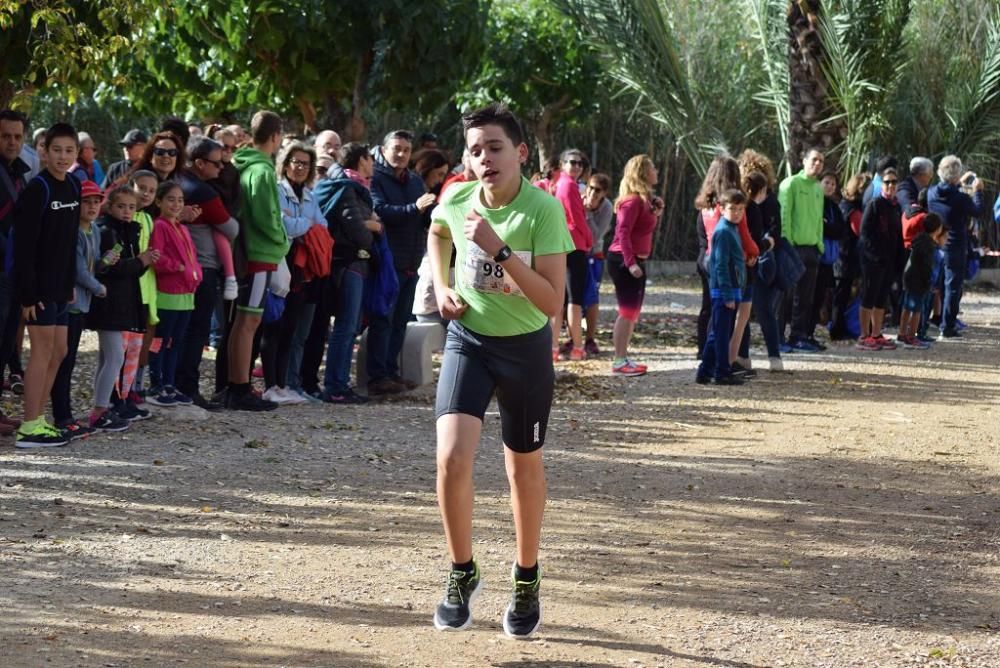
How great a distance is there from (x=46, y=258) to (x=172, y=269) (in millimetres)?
1194

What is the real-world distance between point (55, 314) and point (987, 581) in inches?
199

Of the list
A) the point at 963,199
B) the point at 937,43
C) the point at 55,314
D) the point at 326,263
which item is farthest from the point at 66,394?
the point at 937,43

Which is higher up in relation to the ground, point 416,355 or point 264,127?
point 264,127

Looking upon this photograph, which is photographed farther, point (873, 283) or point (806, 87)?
point (806, 87)

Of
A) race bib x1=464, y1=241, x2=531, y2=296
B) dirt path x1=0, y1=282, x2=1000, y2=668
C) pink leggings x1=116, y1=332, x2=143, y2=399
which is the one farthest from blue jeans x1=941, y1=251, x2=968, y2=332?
race bib x1=464, y1=241, x2=531, y2=296

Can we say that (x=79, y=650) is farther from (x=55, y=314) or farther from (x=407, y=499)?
(x=55, y=314)

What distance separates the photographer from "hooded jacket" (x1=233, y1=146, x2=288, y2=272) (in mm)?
10164

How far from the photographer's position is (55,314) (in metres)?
8.56

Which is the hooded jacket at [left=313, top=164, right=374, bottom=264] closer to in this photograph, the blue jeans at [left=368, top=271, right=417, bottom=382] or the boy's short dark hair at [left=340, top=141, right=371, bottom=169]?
the boy's short dark hair at [left=340, top=141, right=371, bottom=169]

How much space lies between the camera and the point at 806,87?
60.6 ft

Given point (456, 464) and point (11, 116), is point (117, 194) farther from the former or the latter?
point (456, 464)

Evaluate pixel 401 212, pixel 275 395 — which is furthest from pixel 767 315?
pixel 275 395

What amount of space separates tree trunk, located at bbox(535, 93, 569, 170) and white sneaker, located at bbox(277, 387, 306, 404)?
12536mm

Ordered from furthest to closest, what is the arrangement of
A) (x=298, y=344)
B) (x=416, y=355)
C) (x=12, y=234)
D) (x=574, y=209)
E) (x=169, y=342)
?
(x=574, y=209)
(x=416, y=355)
(x=298, y=344)
(x=169, y=342)
(x=12, y=234)
